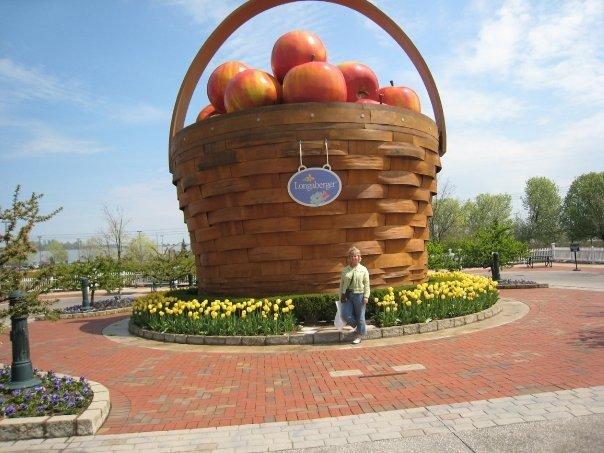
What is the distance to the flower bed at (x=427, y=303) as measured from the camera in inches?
315

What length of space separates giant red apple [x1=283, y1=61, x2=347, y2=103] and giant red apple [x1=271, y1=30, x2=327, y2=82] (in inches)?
32.0

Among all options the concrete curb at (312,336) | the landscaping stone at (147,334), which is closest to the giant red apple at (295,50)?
the concrete curb at (312,336)

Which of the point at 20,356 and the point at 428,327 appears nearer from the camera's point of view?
the point at 20,356

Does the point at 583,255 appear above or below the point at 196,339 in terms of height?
above

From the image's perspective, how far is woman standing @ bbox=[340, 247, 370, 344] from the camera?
7.37 metres

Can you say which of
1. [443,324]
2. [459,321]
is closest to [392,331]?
[443,324]

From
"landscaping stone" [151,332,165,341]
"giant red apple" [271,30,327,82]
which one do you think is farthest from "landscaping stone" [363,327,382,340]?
"giant red apple" [271,30,327,82]

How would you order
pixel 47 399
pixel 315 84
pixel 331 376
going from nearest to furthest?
pixel 47 399 → pixel 331 376 → pixel 315 84

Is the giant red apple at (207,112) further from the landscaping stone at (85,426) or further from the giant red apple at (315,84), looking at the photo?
the landscaping stone at (85,426)

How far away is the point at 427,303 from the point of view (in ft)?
27.5

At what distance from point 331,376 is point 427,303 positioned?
3.46m

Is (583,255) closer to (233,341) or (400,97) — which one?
(400,97)

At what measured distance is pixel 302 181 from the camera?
8438 mm

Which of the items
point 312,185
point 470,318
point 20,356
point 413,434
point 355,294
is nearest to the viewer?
point 413,434
